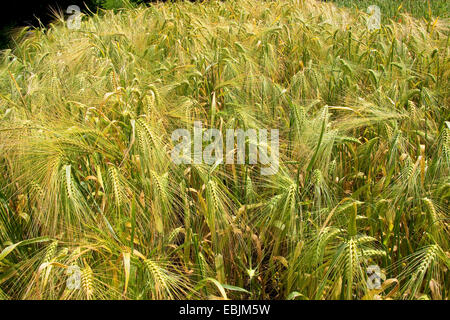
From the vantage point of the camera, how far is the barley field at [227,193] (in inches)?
44.4

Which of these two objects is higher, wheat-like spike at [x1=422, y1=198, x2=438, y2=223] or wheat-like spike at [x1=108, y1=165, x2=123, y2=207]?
wheat-like spike at [x1=108, y1=165, x2=123, y2=207]

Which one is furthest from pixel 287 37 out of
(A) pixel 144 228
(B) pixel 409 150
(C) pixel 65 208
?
(C) pixel 65 208

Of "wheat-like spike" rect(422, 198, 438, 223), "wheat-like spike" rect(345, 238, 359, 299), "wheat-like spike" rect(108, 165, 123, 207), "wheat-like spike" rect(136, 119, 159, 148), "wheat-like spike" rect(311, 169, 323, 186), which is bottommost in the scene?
"wheat-like spike" rect(345, 238, 359, 299)

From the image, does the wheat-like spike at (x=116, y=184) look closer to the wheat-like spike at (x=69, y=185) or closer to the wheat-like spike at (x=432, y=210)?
the wheat-like spike at (x=69, y=185)

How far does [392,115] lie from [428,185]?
1.00 ft

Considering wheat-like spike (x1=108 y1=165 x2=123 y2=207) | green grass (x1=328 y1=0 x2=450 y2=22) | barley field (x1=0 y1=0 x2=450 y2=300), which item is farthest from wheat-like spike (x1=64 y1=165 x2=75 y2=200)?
green grass (x1=328 y1=0 x2=450 y2=22)

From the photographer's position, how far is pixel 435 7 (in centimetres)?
500

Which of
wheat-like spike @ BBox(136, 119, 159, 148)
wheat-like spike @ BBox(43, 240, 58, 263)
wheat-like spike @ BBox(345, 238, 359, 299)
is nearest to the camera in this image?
wheat-like spike @ BBox(345, 238, 359, 299)

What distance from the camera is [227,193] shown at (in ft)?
4.60

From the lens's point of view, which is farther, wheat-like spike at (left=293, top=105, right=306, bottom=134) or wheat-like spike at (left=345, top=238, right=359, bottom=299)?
wheat-like spike at (left=293, top=105, right=306, bottom=134)

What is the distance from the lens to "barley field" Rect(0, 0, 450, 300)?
113 cm

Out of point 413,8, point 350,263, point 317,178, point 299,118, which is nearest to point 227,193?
point 317,178

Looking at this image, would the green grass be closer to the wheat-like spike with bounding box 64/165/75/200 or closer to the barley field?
the barley field
